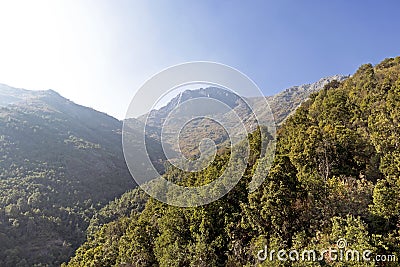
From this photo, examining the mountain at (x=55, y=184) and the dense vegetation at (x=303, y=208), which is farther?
the mountain at (x=55, y=184)

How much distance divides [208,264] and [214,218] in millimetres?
3197

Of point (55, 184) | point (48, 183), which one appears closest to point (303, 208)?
point (55, 184)

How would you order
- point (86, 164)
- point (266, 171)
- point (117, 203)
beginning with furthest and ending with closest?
point (86, 164) → point (117, 203) → point (266, 171)

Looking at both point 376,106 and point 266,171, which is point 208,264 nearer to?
point 266,171

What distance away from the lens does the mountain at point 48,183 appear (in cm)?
7231

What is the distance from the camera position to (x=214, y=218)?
74.3 feet

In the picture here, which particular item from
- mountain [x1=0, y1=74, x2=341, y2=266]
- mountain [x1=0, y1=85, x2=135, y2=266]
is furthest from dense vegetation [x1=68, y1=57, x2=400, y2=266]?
mountain [x1=0, y1=85, x2=135, y2=266]

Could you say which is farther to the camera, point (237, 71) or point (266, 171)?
point (266, 171)

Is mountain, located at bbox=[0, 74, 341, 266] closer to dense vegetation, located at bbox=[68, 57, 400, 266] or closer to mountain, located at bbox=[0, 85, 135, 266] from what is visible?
mountain, located at bbox=[0, 85, 135, 266]

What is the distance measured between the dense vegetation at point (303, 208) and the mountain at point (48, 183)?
51463 mm

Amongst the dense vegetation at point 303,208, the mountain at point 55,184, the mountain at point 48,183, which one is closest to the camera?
the dense vegetation at point 303,208

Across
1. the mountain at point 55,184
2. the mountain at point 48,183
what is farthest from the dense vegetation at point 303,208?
the mountain at point 48,183

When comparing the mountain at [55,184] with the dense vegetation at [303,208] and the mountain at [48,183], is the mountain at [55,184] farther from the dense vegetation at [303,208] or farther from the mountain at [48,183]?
the dense vegetation at [303,208]

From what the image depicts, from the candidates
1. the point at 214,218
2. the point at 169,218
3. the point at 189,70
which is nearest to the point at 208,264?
the point at 214,218
